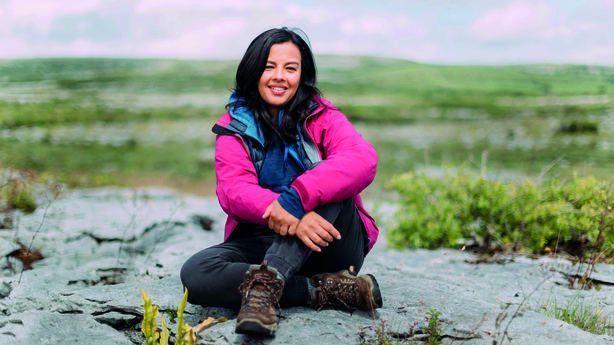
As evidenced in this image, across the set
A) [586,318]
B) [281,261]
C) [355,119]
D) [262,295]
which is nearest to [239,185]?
[281,261]

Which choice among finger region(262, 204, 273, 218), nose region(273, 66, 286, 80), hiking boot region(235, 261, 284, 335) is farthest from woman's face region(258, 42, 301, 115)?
hiking boot region(235, 261, 284, 335)

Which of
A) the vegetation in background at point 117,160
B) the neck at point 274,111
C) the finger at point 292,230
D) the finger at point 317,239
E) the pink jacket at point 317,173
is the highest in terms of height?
the neck at point 274,111

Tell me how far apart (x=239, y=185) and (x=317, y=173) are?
0.51 m

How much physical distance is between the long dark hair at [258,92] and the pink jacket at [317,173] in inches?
5.0

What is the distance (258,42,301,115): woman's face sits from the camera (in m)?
2.79

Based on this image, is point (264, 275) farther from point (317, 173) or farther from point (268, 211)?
point (317, 173)

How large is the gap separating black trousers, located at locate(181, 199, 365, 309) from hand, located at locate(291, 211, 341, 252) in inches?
2.7

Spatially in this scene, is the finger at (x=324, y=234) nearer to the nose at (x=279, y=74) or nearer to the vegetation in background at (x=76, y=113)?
the nose at (x=279, y=74)

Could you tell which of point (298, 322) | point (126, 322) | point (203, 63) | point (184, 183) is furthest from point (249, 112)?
point (203, 63)

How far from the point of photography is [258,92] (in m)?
2.92

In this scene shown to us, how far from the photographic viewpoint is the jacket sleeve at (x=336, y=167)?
2229mm

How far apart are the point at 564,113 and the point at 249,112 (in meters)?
29.9

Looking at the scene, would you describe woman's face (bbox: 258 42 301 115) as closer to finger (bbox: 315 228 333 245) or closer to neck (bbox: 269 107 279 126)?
neck (bbox: 269 107 279 126)

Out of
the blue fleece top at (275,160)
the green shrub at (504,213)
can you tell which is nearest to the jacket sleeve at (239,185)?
the blue fleece top at (275,160)
